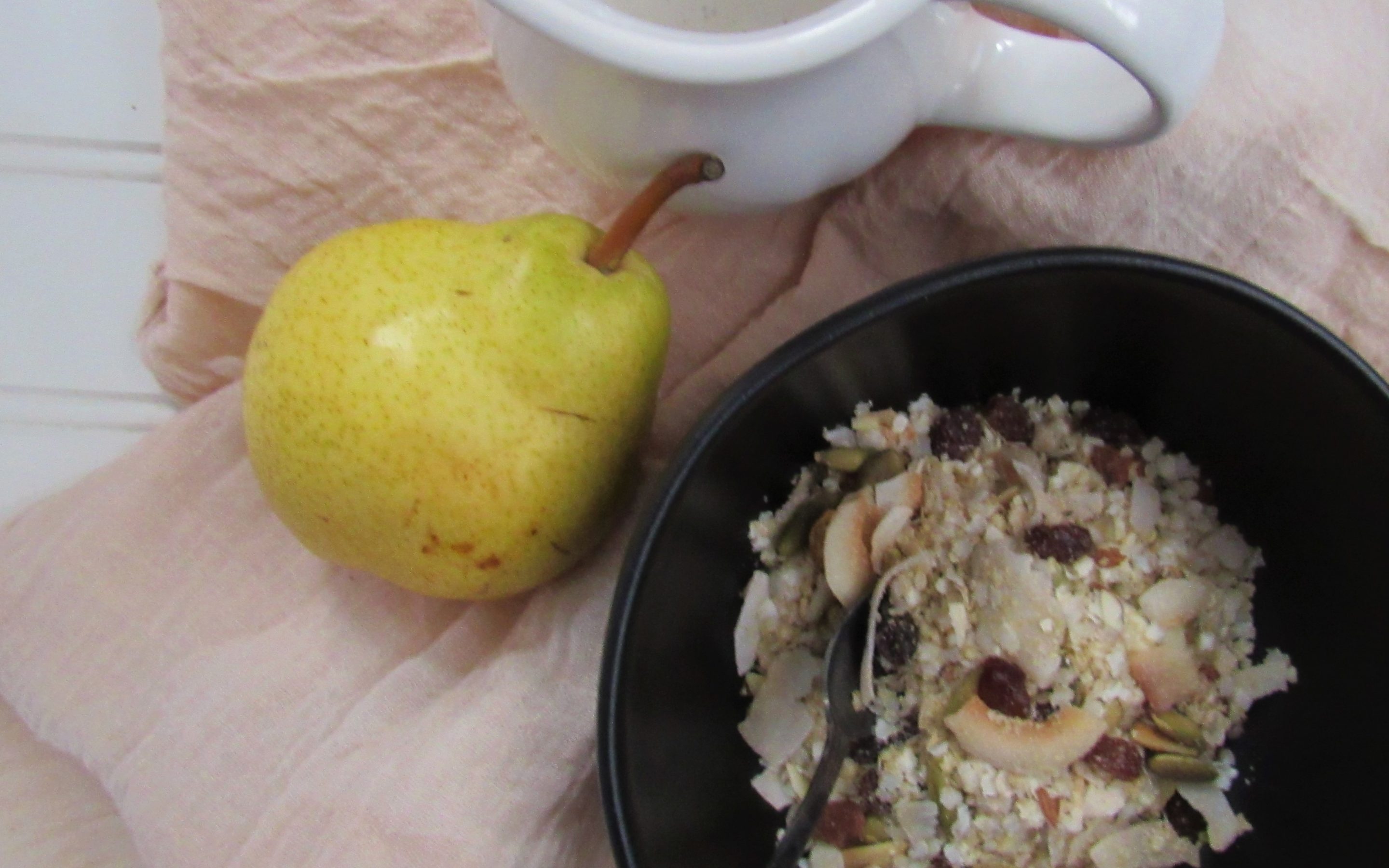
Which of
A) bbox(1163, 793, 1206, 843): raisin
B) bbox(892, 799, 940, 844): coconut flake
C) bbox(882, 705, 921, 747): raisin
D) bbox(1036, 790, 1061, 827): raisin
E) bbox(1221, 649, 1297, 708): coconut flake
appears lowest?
bbox(892, 799, 940, 844): coconut flake

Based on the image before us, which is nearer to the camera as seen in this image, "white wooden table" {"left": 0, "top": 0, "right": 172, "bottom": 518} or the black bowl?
the black bowl

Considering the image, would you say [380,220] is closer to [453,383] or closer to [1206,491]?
[453,383]

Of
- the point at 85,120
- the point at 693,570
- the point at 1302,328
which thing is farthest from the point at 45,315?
the point at 1302,328

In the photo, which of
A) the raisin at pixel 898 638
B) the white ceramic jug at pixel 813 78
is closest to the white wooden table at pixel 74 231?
the white ceramic jug at pixel 813 78

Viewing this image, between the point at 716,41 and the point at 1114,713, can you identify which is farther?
the point at 1114,713

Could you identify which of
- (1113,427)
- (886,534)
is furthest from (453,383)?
(1113,427)

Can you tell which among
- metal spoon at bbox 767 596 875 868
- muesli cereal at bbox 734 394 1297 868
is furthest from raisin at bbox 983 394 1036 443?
metal spoon at bbox 767 596 875 868

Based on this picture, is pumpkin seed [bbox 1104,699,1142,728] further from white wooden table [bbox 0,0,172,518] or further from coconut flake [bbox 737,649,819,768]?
white wooden table [bbox 0,0,172,518]
